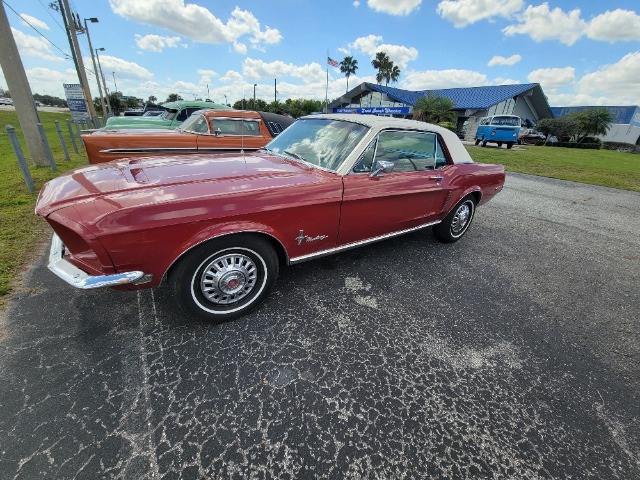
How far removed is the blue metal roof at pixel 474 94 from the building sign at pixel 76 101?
33.8m

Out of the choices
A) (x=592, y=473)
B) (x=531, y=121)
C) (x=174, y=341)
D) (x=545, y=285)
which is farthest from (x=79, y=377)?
(x=531, y=121)

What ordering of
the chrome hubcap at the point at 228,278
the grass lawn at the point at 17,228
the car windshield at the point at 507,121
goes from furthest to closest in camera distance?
the car windshield at the point at 507,121 < the grass lawn at the point at 17,228 < the chrome hubcap at the point at 228,278

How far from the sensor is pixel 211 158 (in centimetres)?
297

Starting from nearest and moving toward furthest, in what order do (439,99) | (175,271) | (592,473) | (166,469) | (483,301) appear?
(166,469)
(592,473)
(175,271)
(483,301)
(439,99)

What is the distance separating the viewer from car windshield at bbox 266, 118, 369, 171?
286 cm

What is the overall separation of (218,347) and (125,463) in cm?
Answer: 80

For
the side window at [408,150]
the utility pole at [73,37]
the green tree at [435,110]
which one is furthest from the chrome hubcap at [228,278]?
the green tree at [435,110]

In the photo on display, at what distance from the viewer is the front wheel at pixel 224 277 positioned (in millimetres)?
2123

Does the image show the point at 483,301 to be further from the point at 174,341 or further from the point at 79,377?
the point at 79,377

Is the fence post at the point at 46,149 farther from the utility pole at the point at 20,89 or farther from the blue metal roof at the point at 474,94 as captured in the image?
the blue metal roof at the point at 474,94

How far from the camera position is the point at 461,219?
415 centimetres

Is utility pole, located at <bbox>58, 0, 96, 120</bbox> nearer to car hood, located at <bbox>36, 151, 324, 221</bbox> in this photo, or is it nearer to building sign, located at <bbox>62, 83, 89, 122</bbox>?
building sign, located at <bbox>62, 83, 89, 122</bbox>

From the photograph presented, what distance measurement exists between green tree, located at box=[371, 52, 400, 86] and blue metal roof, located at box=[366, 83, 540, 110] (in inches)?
611

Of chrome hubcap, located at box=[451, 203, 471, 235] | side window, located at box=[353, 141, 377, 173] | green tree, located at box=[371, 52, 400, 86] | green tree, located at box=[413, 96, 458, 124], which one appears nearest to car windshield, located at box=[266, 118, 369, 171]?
side window, located at box=[353, 141, 377, 173]
